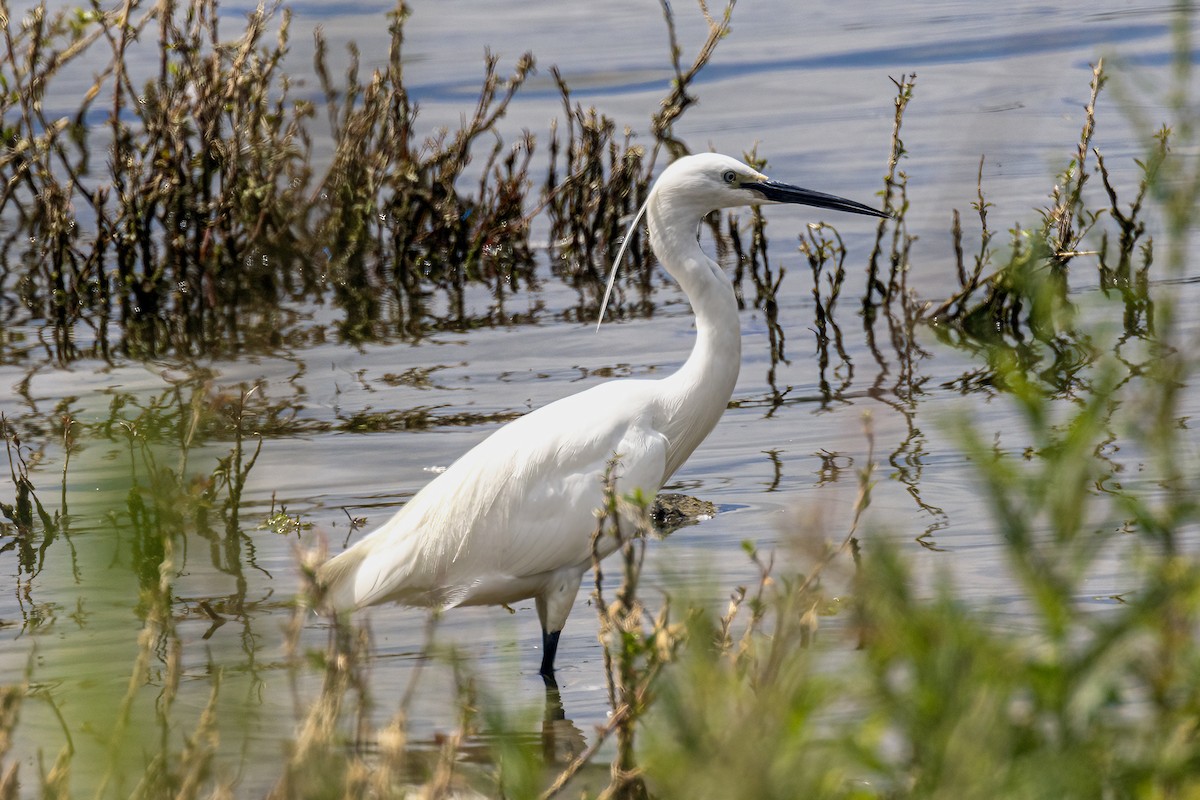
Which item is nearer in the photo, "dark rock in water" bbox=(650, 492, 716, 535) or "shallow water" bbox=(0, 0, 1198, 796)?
"shallow water" bbox=(0, 0, 1198, 796)

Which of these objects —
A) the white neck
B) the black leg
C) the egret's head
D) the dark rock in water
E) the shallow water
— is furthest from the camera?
the dark rock in water

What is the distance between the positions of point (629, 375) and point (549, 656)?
2727 mm

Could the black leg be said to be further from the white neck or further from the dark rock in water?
the dark rock in water

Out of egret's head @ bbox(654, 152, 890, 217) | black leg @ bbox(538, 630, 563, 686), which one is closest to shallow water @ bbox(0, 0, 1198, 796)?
black leg @ bbox(538, 630, 563, 686)

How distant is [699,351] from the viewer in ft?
13.1

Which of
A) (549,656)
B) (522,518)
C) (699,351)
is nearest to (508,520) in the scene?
(522,518)

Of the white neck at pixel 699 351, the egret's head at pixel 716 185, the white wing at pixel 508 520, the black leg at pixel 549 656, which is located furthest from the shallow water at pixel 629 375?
the egret's head at pixel 716 185

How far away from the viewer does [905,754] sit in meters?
1.62

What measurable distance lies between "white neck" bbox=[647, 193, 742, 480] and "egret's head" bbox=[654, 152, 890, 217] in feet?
0.29

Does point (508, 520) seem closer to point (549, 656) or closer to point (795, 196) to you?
point (549, 656)

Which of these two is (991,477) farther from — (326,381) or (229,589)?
(326,381)

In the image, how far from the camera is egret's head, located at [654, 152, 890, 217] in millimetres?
4121

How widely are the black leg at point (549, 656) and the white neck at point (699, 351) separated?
0.57 meters

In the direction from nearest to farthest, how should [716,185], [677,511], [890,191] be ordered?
[716,185] < [677,511] < [890,191]
